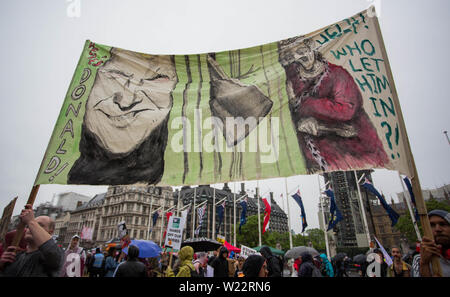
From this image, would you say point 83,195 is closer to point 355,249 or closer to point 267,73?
point 355,249

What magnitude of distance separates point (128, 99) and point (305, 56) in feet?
9.95

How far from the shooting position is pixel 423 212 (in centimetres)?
215

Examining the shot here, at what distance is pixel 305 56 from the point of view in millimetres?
3809

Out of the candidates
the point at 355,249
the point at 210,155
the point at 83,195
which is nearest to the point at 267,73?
the point at 210,155

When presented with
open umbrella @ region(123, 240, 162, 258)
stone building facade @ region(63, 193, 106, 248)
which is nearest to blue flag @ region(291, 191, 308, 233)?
open umbrella @ region(123, 240, 162, 258)

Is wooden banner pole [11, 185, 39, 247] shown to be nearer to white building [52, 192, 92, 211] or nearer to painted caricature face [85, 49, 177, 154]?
painted caricature face [85, 49, 177, 154]

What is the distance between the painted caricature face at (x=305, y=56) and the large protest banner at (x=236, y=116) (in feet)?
0.05

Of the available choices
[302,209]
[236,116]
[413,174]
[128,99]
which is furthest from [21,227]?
[302,209]

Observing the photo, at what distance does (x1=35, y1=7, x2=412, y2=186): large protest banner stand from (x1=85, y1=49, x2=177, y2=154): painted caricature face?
0.05ft

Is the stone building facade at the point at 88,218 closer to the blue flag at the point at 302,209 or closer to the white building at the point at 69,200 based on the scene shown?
the white building at the point at 69,200

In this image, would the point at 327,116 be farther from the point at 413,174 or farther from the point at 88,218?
the point at 88,218

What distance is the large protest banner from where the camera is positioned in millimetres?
3111

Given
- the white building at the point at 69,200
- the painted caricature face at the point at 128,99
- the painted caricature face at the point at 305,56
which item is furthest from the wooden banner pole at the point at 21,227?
the white building at the point at 69,200

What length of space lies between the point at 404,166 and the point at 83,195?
4421 inches
